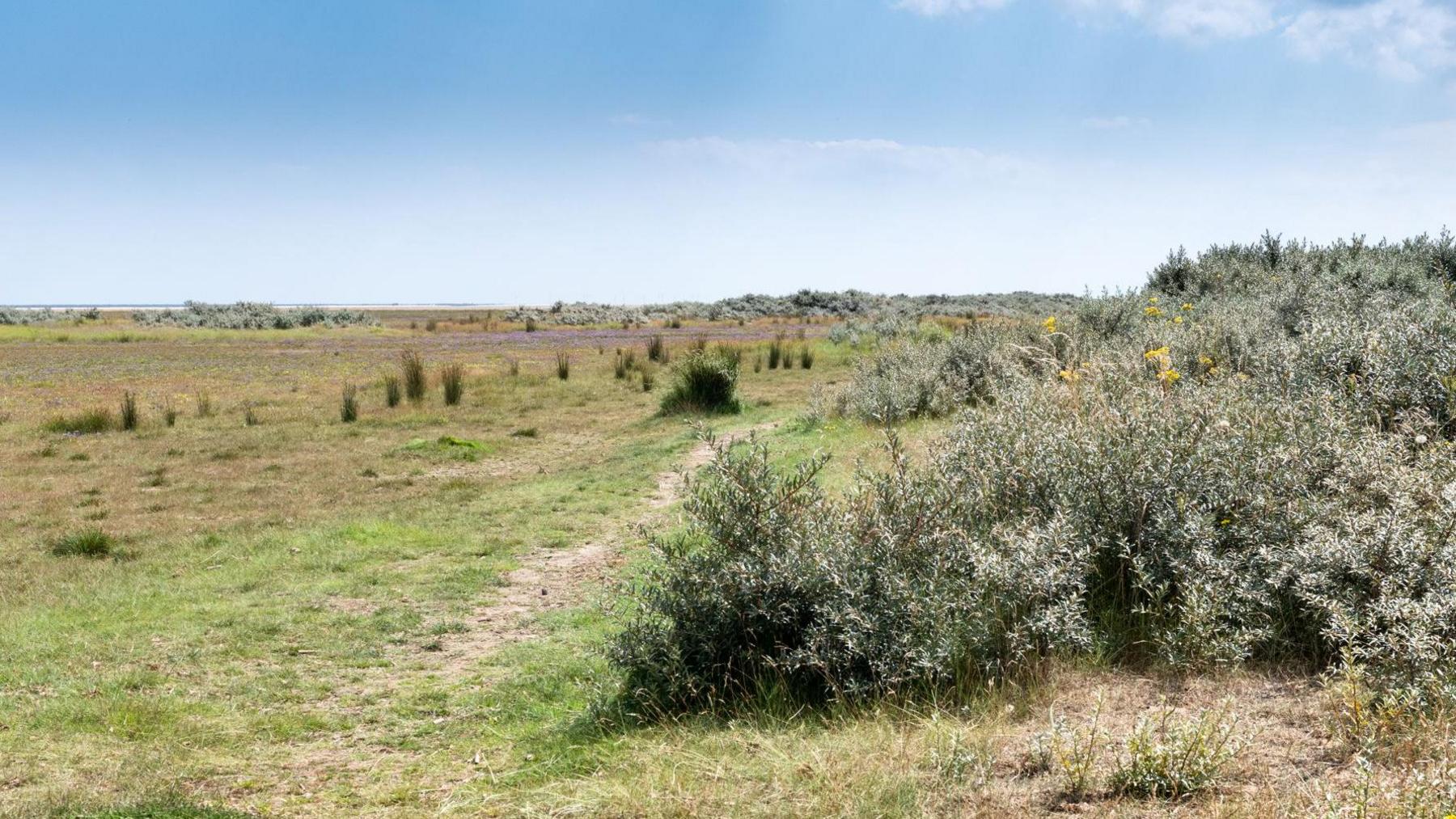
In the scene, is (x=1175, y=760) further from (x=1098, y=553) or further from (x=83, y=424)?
(x=83, y=424)

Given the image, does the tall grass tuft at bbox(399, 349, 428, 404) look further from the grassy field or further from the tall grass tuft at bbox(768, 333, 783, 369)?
the tall grass tuft at bbox(768, 333, 783, 369)

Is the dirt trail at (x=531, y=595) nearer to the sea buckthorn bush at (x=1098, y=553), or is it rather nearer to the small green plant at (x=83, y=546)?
the sea buckthorn bush at (x=1098, y=553)

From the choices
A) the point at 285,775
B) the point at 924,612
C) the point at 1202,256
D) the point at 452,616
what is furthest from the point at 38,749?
the point at 1202,256

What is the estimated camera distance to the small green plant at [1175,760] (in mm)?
3100

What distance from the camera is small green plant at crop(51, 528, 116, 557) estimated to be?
29.2ft

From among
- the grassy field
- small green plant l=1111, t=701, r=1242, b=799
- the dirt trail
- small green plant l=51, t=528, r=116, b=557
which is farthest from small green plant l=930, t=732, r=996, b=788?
small green plant l=51, t=528, r=116, b=557

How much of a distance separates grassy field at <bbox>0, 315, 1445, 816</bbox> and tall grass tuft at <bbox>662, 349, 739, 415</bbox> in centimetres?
190

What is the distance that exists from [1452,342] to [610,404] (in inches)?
622

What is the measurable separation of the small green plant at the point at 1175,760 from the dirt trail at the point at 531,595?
285 cm

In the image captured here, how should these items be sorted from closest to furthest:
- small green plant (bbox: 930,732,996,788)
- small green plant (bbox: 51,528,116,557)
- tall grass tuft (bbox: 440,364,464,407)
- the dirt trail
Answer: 1. small green plant (bbox: 930,732,996,788)
2. the dirt trail
3. small green plant (bbox: 51,528,116,557)
4. tall grass tuft (bbox: 440,364,464,407)

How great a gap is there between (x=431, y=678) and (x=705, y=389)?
12.2m

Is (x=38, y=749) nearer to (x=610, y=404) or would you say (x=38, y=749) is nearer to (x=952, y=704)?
(x=952, y=704)

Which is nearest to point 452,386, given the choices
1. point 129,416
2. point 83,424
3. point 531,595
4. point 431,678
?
point 129,416

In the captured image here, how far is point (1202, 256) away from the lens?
17938mm
